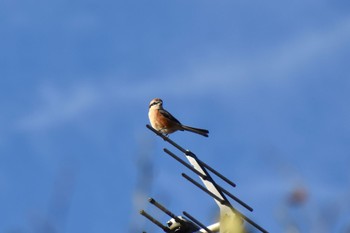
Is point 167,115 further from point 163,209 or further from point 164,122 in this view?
point 163,209

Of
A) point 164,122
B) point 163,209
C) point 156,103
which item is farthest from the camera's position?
point 156,103

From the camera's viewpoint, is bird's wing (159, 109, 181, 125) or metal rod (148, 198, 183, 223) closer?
metal rod (148, 198, 183, 223)

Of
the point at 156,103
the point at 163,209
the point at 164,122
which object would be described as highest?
the point at 156,103

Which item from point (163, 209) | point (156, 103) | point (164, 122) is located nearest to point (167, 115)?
point (164, 122)

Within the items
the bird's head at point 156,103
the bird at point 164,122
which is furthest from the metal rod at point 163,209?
the bird's head at point 156,103

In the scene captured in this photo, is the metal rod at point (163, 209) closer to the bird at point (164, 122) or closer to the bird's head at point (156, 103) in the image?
the bird at point (164, 122)

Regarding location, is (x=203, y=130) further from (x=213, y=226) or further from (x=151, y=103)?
(x=213, y=226)

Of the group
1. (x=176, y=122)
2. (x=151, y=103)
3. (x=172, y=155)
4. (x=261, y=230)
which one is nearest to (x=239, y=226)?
(x=261, y=230)

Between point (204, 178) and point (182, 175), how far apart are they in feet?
0.82

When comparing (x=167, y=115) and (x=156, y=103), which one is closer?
(x=167, y=115)

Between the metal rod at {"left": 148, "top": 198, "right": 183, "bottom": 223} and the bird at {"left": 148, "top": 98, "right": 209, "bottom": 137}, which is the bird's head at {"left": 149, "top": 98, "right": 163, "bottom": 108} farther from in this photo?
the metal rod at {"left": 148, "top": 198, "right": 183, "bottom": 223}

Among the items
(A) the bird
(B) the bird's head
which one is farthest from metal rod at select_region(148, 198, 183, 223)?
(B) the bird's head

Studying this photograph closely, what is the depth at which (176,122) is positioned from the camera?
10125mm

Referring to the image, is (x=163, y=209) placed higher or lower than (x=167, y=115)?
lower
